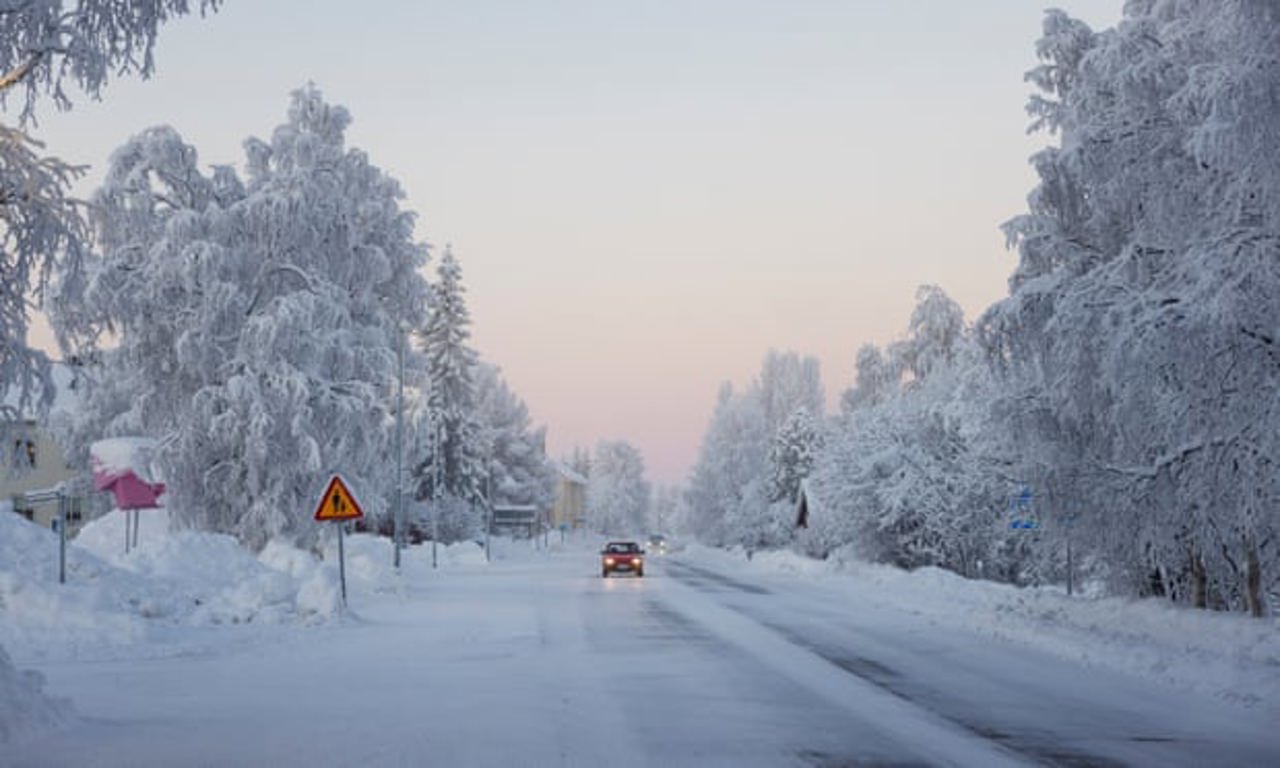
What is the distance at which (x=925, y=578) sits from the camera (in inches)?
1417

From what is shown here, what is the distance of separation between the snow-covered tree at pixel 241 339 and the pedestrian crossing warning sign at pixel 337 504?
1032 centimetres

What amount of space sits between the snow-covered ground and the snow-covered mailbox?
886 cm

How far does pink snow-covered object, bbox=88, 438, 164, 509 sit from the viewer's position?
34969 mm

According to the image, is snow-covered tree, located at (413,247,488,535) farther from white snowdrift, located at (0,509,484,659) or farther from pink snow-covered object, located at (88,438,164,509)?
white snowdrift, located at (0,509,484,659)

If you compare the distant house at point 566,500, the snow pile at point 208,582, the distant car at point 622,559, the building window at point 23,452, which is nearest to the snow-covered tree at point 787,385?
the distant house at point 566,500

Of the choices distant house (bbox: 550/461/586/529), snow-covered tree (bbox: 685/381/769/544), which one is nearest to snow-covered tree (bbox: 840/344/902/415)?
snow-covered tree (bbox: 685/381/769/544)

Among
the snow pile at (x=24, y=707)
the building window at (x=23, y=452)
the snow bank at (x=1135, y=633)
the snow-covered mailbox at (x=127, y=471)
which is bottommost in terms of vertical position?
the snow bank at (x=1135, y=633)

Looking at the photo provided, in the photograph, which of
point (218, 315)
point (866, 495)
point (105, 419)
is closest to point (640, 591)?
point (866, 495)

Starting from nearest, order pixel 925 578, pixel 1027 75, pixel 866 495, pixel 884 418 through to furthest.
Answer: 1. pixel 1027 75
2. pixel 925 578
3. pixel 866 495
4. pixel 884 418

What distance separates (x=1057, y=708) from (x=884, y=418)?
118 ft

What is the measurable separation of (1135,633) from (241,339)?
2414cm

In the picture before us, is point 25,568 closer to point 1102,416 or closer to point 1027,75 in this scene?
point 1102,416

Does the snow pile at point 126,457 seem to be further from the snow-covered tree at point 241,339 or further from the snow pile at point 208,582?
the snow pile at point 208,582

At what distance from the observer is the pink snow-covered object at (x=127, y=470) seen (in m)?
35.0
